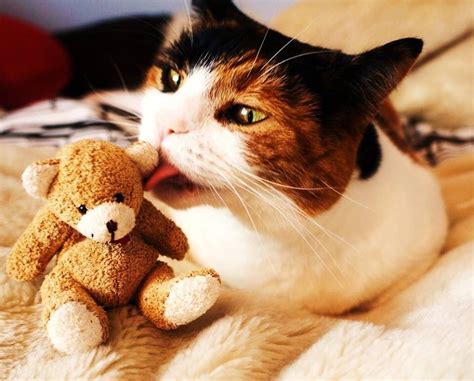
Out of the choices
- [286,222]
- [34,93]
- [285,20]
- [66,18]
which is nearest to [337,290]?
[286,222]

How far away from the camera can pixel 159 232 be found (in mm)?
707

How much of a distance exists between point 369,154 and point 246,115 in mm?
297

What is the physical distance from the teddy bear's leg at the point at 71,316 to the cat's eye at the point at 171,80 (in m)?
0.33

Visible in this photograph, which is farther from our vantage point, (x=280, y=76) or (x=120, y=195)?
(x=280, y=76)

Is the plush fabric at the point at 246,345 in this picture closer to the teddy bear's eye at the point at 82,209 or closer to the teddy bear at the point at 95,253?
the teddy bear at the point at 95,253

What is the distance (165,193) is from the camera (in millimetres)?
739

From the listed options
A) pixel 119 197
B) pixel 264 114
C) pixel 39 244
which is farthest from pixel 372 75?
pixel 39 244

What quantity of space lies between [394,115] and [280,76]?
669mm

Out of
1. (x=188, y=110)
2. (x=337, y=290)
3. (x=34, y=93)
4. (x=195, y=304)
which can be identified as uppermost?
(x=188, y=110)

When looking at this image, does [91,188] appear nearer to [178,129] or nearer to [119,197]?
[119,197]

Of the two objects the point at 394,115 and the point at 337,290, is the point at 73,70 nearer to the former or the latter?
the point at 394,115

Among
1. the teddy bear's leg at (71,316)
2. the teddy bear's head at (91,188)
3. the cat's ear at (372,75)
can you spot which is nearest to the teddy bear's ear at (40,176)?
the teddy bear's head at (91,188)

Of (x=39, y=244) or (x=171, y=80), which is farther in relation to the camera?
(x=171, y=80)

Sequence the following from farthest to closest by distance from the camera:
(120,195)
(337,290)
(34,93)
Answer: (34,93) → (337,290) → (120,195)
